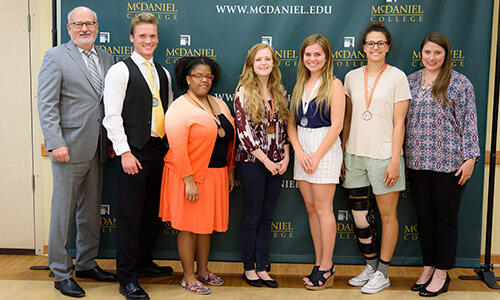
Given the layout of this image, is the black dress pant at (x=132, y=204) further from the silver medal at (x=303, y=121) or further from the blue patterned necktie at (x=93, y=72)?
the silver medal at (x=303, y=121)

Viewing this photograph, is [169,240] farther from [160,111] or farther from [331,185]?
[331,185]

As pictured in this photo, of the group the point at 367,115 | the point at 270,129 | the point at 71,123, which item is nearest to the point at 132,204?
the point at 71,123

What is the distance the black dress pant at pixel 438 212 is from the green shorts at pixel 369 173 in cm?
13

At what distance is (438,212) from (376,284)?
0.64m

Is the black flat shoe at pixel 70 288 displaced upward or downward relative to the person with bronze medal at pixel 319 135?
downward

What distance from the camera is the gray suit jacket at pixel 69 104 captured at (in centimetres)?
275

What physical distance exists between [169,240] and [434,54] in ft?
7.67

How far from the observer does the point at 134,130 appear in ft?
9.10

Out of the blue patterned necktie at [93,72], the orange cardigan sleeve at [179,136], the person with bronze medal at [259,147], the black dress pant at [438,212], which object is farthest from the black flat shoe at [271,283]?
the blue patterned necktie at [93,72]

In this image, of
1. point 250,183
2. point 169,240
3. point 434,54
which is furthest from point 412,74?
point 169,240

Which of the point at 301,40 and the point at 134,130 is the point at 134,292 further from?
the point at 301,40

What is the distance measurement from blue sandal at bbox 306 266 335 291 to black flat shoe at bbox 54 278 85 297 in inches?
Answer: 59.6

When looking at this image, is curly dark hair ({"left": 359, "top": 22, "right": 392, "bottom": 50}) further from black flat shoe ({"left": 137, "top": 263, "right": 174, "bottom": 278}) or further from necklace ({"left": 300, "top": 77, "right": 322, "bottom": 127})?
black flat shoe ({"left": 137, "top": 263, "right": 174, "bottom": 278})

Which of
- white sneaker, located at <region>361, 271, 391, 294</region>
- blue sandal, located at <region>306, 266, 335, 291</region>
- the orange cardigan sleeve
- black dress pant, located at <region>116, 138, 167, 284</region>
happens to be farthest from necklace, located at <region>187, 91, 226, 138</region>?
white sneaker, located at <region>361, 271, 391, 294</region>
